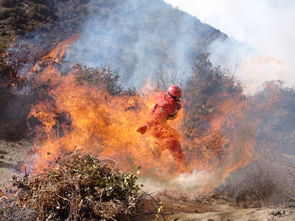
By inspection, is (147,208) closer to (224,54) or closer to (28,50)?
(28,50)

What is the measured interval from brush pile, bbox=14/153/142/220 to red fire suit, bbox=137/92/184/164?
3120mm

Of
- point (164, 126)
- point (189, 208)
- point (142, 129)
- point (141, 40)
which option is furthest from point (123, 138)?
point (141, 40)

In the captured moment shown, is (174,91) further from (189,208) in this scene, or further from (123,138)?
(189,208)

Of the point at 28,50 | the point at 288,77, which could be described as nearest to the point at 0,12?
the point at 28,50

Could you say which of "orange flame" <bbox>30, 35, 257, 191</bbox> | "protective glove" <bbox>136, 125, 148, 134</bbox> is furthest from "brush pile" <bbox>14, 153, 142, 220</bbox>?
"protective glove" <bbox>136, 125, 148, 134</bbox>

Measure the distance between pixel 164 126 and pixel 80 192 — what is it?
4147 millimetres

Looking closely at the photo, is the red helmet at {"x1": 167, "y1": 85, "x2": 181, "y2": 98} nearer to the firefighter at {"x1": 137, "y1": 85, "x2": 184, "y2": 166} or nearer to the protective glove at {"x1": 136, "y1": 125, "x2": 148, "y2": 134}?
the firefighter at {"x1": 137, "y1": 85, "x2": 184, "y2": 166}

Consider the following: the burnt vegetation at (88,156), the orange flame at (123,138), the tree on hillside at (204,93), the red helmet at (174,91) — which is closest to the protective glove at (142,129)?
the orange flame at (123,138)

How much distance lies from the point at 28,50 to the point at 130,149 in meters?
9.35

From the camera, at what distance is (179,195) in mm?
7039

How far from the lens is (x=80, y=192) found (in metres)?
4.86

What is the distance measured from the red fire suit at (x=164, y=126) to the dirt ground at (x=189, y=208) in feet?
5.78

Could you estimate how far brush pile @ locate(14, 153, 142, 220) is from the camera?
15.2 feet

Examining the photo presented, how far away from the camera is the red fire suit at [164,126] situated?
27.5 feet
